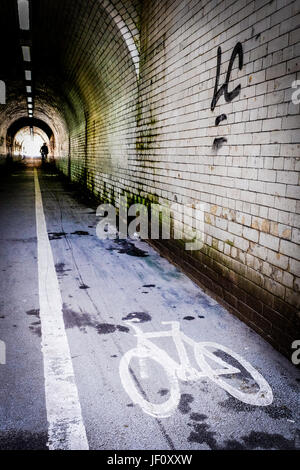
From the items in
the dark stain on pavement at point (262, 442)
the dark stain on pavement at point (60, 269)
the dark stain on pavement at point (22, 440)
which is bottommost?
the dark stain on pavement at point (262, 442)

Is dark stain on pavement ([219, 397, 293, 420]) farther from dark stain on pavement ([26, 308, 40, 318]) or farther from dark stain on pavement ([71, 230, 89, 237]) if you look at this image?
dark stain on pavement ([71, 230, 89, 237])

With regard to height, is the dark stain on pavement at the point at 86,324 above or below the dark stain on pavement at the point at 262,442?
above

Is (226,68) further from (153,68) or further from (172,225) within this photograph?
(153,68)

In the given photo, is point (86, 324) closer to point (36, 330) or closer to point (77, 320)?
point (77, 320)

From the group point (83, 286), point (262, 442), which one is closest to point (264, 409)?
point (262, 442)

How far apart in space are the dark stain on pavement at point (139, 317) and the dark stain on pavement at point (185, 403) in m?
1.25

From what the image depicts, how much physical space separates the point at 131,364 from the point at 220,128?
290cm

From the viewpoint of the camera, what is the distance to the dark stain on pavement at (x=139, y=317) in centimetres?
377

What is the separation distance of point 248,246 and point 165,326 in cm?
122

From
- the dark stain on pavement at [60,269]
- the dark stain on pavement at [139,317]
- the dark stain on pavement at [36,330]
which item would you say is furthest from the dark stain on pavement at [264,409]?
the dark stain on pavement at [60,269]

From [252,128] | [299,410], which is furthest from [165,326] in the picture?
[252,128]

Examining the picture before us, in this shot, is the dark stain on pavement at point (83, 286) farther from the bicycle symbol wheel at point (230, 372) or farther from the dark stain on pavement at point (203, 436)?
the dark stain on pavement at point (203, 436)

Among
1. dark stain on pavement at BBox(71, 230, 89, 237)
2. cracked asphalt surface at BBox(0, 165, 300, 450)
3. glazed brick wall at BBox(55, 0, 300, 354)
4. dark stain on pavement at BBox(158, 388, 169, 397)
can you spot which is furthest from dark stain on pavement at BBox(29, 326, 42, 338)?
dark stain on pavement at BBox(71, 230, 89, 237)

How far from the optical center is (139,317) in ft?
12.6
